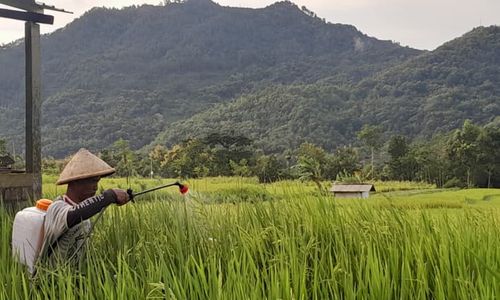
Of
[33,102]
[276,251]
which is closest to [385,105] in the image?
[33,102]

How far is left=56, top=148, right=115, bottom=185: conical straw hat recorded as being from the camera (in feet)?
11.4

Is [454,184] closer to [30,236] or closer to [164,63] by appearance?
[30,236]

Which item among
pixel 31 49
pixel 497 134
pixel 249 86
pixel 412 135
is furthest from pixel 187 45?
pixel 31 49

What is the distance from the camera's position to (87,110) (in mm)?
88062

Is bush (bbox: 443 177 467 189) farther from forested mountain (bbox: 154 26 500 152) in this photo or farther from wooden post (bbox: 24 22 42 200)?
wooden post (bbox: 24 22 42 200)

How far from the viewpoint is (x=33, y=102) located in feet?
20.0

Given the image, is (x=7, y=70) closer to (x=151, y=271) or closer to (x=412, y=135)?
(x=412, y=135)

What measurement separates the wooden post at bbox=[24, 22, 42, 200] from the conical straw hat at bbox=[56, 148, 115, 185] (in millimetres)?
2684

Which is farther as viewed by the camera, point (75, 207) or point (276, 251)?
point (276, 251)

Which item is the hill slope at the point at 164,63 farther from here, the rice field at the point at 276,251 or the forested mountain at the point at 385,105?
the rice field at the point at 276,251

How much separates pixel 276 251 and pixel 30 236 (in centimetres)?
136

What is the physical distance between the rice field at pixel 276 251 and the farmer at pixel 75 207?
11 centimetres

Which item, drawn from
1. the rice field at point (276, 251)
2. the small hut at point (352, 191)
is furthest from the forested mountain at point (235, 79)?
the rice field at point (276, 251)

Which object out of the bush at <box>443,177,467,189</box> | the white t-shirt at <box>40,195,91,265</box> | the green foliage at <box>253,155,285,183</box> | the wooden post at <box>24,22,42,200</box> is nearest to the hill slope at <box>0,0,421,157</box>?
the bush at <box>443,177,467,189</box>
